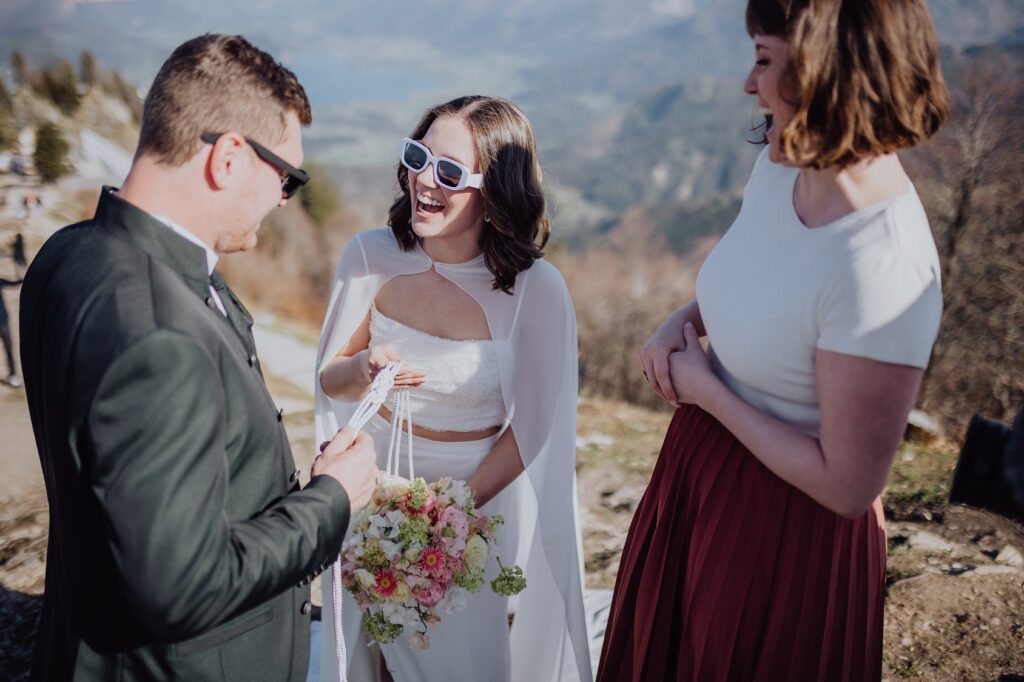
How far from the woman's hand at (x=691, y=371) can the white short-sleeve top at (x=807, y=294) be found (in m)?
0.07

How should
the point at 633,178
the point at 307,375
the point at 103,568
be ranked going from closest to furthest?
1. the point at 103,568
2. the point at 307,375
3. the point at 633,178

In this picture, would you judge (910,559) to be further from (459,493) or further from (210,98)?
(210,98)

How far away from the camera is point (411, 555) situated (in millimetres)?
2117

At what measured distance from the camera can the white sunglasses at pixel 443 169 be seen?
99.6 inches

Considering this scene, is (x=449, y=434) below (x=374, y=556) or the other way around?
the other way around

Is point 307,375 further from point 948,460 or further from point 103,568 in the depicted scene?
point 103,568

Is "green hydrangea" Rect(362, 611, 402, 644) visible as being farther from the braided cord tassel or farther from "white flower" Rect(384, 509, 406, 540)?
"white flower" Rect(384, 509, 406, 540)

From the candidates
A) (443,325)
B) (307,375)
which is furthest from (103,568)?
(307,375)

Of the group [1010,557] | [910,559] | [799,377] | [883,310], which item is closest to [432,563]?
[799,377]

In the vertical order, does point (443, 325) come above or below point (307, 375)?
above

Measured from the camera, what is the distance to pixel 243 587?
137cm

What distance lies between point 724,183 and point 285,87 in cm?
12390

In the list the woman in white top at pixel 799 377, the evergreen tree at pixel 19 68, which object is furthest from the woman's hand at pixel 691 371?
the evergreen tree at pixel 19 68

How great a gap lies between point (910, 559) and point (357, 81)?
177 m
